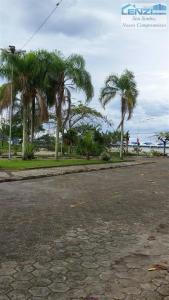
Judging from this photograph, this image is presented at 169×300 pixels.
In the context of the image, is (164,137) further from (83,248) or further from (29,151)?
(83,248)

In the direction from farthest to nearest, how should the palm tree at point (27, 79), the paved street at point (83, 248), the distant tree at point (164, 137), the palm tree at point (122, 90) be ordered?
the distant tree at point (164, 137) → the palm tree at point (122, 90) → the palm tree at point (27, 79) → the paved street at point (83, 248)

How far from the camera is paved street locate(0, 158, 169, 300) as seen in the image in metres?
4.01

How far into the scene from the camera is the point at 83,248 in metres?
5.41

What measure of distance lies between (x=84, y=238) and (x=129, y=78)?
1054 inches

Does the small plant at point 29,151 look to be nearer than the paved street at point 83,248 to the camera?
No

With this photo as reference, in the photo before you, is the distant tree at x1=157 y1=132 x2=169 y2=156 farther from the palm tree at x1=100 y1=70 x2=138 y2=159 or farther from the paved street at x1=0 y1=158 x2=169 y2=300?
the paved street at x1=0 y1=158 x2=169 y2=300

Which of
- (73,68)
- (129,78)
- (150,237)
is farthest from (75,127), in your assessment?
(150,237)

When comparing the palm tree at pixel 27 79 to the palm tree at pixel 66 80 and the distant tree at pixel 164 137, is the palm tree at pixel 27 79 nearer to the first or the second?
the palm tree at pixel 66 80

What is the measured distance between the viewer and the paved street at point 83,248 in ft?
13.2

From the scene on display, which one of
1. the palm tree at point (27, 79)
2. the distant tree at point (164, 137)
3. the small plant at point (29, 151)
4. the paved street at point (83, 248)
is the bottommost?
A: the paved street at point (83, 248)

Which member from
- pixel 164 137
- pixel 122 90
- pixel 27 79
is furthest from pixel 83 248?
pixel 164 137

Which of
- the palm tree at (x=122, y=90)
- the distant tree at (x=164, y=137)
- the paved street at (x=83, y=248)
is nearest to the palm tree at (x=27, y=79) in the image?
the palm tree at (x=122, y=90)

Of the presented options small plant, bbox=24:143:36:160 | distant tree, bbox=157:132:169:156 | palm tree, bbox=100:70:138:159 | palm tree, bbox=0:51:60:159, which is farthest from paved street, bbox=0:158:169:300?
distant tree, bbox=157:132:169:156

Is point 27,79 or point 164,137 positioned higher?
point 27,79
